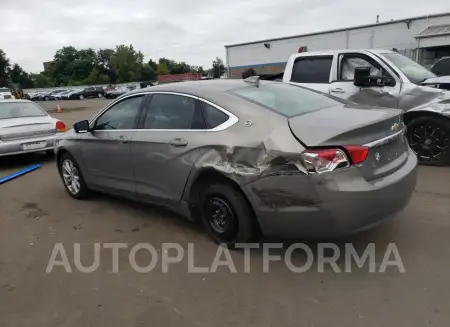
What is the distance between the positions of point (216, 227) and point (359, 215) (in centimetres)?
130

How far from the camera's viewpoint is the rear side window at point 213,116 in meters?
3.60

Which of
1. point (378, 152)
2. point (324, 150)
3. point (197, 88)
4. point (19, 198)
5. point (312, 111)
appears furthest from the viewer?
point (19, 198)

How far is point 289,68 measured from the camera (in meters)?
7.76

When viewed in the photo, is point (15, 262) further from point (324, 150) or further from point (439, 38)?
point (439, 38)

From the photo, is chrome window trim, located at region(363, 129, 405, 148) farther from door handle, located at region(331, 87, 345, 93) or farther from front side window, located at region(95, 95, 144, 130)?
door handle, located at region(331, 87, 345, 93)

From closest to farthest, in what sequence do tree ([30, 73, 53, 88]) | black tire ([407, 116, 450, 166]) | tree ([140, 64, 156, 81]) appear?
black tire ([407, 116, 450, 166]) < tree ([140, 64, 156, 81]) < tree ([30, 73, 53, 88])

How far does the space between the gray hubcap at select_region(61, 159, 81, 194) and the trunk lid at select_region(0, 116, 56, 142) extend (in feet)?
8.70

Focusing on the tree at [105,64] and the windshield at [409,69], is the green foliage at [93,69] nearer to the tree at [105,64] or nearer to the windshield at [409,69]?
the tree at [105,64]

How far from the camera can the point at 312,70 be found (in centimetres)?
743

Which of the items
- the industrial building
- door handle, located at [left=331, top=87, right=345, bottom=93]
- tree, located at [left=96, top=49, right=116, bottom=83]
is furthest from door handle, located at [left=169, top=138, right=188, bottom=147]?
tree, located at [left=96, top=49, right=116, bottom=83]

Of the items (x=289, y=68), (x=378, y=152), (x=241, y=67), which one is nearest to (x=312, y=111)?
(x=378, y=152)

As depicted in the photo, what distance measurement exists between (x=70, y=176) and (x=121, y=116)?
4.91 ft

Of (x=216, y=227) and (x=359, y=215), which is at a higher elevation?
Answer: (x=359, y=215)

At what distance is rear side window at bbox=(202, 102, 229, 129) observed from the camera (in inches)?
142
